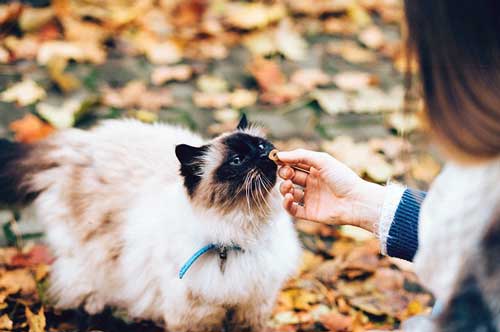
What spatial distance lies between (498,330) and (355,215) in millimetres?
794

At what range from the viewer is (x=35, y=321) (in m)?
2.41

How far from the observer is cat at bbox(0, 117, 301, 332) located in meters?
2.13

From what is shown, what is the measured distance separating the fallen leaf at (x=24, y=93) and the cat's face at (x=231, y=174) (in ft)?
6.07

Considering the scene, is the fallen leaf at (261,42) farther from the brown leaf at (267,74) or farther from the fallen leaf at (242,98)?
the fallen leaf at (242,98)

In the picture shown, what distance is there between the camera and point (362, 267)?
2826 millimetres

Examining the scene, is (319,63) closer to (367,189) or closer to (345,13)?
(345,13)

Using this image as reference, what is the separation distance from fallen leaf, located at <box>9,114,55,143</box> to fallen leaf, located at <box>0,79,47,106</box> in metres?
0.22

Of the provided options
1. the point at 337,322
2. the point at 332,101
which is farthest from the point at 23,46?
the point at 337,322

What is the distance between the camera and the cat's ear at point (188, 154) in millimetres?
2088

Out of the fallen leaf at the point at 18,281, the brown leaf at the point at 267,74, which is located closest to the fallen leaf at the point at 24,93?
the fallen leaf at the point at 18,281

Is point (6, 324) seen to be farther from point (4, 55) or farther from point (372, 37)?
point (372, 37)

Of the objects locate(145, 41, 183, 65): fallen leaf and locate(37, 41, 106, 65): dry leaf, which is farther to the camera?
locate(145, 41, 183, 65): fallen leaf

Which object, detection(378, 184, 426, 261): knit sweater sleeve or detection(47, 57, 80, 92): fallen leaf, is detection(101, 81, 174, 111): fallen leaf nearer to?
detection(47, 57, 80, 92): fallen leaf

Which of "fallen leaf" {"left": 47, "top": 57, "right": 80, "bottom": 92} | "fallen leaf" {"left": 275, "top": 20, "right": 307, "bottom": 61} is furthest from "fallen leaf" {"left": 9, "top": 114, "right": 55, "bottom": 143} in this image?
"fallen leaf" {"left": 275, "top": 20, "right": 307, "bottom": 61}
